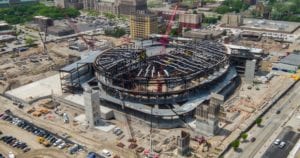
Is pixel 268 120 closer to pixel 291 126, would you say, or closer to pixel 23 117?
pixel 291 126

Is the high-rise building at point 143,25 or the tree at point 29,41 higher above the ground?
the high-rise building at point 143,25

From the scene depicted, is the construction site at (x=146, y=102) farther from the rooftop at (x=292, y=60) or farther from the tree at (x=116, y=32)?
the tree at (x=116, y=32)

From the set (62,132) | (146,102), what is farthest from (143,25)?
(62,132)

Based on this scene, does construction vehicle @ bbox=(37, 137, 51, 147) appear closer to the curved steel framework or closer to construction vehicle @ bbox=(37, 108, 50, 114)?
construction vehicle @ bbox=(37, 108, 50, 114)

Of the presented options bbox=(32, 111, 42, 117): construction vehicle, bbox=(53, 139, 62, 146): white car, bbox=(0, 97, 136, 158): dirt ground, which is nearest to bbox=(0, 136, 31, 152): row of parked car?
bbox=(0, 97, 136, 158): dirt ground

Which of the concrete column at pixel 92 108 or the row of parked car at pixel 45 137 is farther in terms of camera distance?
the concrete column at pixel 92 108

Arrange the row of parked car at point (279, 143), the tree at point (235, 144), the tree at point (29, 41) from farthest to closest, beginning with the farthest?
1. the tree at point (29, 41)
2. the row of parked car at point (279, 143)
3. the tree at point (235, 144)

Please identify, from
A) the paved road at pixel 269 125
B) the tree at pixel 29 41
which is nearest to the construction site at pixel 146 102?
the paved road at pixel 269 125
